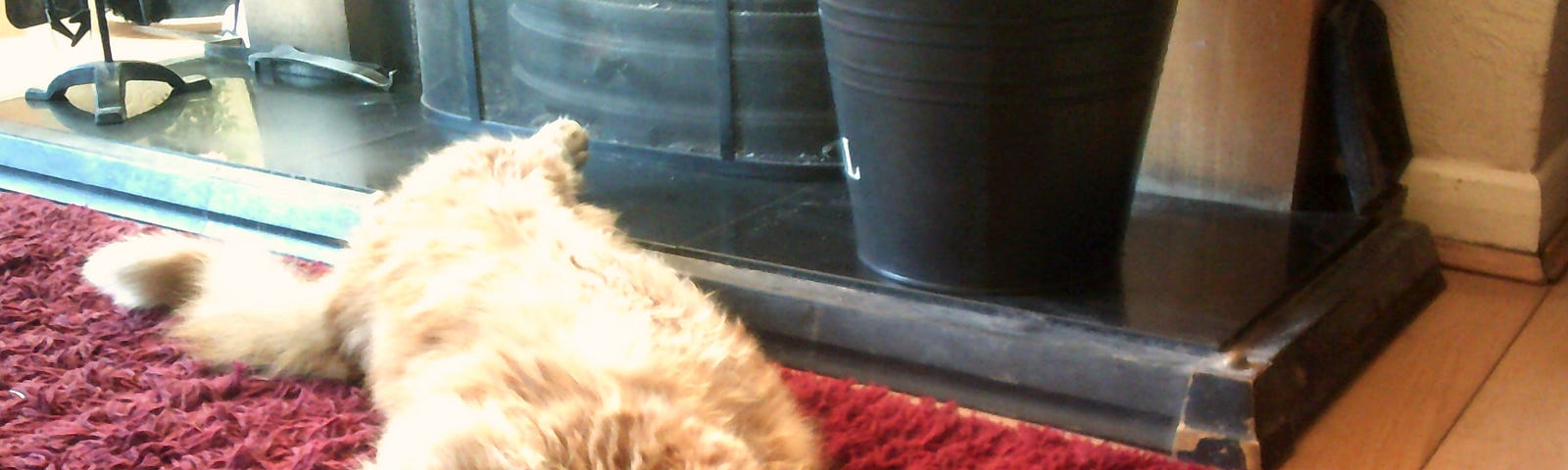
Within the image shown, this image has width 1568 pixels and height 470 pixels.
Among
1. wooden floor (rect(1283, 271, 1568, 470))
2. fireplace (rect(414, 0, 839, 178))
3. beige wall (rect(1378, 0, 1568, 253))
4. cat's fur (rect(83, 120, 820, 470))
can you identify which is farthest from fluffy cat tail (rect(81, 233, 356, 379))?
beige wall (rect(1378, 0, 1568, 253))

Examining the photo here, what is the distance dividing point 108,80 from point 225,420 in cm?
125

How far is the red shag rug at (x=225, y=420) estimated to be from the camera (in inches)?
44.7

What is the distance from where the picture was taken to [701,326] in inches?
38.8

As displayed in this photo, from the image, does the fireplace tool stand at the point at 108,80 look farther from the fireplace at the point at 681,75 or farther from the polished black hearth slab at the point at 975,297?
the fireplace at the point at 681,75

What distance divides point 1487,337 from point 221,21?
2.91 metres

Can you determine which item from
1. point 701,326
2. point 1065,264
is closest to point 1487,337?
point 1065,264

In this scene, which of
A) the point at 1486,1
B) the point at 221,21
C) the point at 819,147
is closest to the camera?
the point at 1486,1

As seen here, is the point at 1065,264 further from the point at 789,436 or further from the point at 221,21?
the point at 221,21

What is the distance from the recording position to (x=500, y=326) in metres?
0.95

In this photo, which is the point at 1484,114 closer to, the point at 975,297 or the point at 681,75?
the point at 975,297

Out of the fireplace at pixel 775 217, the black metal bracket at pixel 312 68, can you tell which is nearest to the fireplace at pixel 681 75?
the fireplace at pixel 775 217

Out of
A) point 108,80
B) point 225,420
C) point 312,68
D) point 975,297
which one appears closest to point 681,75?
point 975,297

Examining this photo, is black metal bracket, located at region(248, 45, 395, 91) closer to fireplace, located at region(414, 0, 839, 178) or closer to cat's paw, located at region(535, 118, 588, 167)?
fireplace, located at region(414, 0, 839, 178)

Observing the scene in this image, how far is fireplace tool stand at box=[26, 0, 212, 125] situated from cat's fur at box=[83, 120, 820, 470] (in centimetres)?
Result: 71
